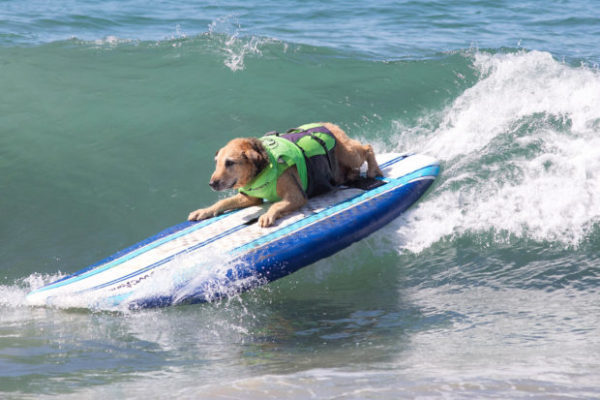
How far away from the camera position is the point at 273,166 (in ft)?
19.6

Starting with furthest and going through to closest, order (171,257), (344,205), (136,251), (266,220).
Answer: (344,205) → (136,251) → (266,220) → (171,257)

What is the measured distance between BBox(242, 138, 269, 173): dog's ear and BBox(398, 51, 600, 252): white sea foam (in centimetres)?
179

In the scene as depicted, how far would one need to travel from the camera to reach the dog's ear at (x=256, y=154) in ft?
18.9

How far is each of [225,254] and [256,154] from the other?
91 centimetres

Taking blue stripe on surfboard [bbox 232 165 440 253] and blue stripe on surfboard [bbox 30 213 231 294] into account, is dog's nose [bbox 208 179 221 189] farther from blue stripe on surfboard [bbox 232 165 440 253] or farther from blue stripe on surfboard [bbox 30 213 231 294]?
blue stripe on surfboard [bbox 30 213 231 294]

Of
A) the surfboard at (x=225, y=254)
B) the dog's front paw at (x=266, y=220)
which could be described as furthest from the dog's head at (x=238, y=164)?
the surfboard at (x=225, y=254)

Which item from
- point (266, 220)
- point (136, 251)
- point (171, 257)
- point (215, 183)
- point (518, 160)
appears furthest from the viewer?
point (518, 160)

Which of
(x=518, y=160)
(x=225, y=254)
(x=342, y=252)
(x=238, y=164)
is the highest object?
(x=238, y=164)

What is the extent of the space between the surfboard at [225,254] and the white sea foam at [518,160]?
0.69 meters

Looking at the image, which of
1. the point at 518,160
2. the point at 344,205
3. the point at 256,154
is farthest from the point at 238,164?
the point at 518,160

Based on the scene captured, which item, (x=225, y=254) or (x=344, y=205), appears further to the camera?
(x=344, y=205)

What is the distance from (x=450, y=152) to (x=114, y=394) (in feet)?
19.2

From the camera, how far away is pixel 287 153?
608 centimetres

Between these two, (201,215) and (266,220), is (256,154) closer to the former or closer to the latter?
(266,220)
